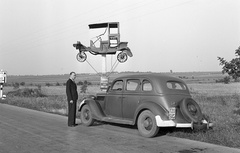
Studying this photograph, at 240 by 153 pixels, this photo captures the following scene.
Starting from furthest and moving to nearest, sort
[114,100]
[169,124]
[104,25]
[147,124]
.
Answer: [104,25]
[114,100]
[147,124]
[169,124]

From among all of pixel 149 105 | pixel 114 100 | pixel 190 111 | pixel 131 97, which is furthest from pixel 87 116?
pixel 190 111

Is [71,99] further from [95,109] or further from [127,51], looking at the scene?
[127,51]

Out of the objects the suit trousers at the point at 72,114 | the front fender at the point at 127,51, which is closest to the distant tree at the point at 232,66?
the front fender at the point at 127,51

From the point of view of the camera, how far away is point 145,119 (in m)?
8.34

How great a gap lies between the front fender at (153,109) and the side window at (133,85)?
752 mm

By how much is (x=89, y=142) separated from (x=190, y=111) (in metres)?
2.90

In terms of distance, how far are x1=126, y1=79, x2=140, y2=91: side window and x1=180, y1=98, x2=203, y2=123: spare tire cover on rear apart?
1557 mm

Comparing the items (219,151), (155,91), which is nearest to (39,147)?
(155,91)

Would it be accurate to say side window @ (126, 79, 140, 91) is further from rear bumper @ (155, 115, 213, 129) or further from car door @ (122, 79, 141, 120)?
rear bumper @ (155, 115, 213, 129)

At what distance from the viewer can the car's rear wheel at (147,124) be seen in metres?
7.98

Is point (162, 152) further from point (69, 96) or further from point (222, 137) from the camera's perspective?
point (69, 96)

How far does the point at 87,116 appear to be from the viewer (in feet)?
34.2

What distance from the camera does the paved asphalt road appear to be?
6520 mm

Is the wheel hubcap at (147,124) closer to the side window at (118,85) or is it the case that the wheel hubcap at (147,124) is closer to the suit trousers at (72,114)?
the side window at (118,85)
